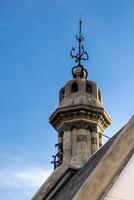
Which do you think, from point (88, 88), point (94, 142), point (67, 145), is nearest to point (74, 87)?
point (88, 88)

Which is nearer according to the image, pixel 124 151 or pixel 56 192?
pixel 124 151

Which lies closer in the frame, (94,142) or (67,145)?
(67,145)

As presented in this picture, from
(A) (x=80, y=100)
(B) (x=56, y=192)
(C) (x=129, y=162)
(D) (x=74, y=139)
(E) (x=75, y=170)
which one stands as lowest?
(C) (x=129, y=162)

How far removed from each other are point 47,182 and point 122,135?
5775 mm

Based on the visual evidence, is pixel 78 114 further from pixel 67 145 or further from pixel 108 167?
pixel 108 167

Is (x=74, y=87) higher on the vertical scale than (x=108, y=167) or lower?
higher

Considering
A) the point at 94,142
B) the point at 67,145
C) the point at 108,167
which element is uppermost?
the point at 94,142

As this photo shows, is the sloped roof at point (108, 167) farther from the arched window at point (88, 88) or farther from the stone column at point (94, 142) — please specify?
→ the arched window at point (88, 88)

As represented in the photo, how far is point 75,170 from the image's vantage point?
1345cm

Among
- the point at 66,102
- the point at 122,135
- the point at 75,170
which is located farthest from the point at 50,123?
the point at 122,135

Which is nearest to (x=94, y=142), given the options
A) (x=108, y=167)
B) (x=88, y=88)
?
(x=88, y=88)

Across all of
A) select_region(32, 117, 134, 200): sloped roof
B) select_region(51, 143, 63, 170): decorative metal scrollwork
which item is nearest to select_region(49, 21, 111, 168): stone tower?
select_region(51, 143, 63, 170): decorative metal scrollwork

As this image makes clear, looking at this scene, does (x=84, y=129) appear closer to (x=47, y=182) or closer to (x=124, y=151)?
(x=47, y=182)

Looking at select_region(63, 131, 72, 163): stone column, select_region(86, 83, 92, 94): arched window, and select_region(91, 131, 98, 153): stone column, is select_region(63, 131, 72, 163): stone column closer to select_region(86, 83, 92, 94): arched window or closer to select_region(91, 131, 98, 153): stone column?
select_region(91, 131, 98, 153): stone column
